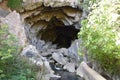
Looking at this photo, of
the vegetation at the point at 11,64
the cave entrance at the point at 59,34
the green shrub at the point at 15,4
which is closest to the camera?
the vegetation at the point at 11,64

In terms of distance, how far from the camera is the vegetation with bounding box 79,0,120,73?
769 centimetres

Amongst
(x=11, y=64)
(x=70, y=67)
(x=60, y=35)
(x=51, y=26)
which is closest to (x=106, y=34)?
(x=11, y=64)

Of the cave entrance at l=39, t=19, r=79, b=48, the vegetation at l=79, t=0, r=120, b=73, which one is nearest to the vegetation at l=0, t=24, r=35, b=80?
the vegetation at l=79, t=0, r=120, b=73

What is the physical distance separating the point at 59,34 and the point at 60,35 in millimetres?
169

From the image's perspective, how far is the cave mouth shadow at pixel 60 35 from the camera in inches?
823

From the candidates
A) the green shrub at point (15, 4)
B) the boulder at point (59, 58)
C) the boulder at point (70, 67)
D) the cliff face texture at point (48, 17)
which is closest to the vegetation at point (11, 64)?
the green shrub at point (15, 4)

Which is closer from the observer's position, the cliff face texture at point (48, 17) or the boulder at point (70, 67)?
the boulder at point (70, 67)

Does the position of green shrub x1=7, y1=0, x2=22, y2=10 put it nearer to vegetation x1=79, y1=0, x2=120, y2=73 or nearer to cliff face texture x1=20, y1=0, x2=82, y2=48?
cliff face texture x1=20, y1=0, x2=82, y2=48

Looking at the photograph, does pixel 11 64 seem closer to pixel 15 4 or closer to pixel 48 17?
pixel 15 4

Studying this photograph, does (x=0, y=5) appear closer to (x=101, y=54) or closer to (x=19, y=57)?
(x=19, y=57)

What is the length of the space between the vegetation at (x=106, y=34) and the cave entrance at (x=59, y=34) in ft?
35.4

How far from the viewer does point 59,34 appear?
22344 mm

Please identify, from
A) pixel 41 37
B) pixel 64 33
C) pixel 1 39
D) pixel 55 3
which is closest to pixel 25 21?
pixel 55 3

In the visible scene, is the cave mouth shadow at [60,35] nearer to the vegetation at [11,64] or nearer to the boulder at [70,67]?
the boulder at [70,67]
